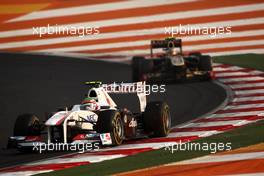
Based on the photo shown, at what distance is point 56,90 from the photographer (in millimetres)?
21078

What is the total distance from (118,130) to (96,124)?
0.42 m

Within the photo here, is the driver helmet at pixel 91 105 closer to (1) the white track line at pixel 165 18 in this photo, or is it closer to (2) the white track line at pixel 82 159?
(2) the white track line at pixel 82 159

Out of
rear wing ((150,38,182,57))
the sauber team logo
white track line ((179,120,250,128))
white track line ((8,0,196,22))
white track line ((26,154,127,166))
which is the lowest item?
white track line ((26,154,127,166))

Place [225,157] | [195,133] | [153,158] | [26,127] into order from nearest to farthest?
1. [225,157]
2. [153,158]
3. [26,127]
4. [195,133]

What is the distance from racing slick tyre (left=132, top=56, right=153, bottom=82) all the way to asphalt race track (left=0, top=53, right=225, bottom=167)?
37 cm

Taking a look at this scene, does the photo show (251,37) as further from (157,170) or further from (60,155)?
(157,170)

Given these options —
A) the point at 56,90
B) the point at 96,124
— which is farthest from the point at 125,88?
the point at 56,90

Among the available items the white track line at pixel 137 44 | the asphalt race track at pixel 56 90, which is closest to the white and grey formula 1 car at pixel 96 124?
the asphalt race track at pixel 56 90

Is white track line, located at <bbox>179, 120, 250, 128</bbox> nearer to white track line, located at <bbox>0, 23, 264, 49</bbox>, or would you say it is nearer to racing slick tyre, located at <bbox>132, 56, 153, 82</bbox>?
racing slick tyre, located at <bbox>132, 56, 153, 82</bbox>

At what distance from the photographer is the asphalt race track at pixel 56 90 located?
17375mm

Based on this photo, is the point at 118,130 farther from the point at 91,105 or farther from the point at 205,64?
the point at 205,64

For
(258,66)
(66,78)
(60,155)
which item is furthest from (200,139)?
(258,66)

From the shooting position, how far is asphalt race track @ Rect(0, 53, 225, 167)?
1738 cm

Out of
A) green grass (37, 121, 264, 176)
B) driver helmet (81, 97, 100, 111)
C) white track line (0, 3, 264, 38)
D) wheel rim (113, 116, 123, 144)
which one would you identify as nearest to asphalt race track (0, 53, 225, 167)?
wheel rim (113, 116, 123, 144)
